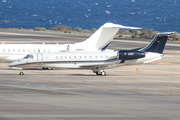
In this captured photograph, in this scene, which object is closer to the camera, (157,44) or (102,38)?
(157,44)

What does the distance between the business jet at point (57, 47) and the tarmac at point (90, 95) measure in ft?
6.70

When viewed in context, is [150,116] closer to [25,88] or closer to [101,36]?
[25,88]

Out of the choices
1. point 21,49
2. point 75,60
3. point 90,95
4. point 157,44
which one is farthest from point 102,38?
point 90,95

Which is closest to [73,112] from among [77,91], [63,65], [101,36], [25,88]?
[77,91]

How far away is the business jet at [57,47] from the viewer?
1688 inches

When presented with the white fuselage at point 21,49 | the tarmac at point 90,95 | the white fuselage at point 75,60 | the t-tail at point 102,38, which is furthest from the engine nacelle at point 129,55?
the t-tail at point 102,38

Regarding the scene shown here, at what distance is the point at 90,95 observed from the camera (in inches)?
1042

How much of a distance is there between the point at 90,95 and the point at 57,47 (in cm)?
1835

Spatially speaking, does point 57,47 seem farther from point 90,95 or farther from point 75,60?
point 90,95

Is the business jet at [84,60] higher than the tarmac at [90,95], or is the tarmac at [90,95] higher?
the business jet at [84,60]

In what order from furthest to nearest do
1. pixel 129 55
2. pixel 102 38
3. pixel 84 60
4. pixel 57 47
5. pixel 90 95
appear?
1. pixel 102 38
2. pixel 57 47
3. pixel 84 60
4. pixel 129 55
5. pixel 90 95

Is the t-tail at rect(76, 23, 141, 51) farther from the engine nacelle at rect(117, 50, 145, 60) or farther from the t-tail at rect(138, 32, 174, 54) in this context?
the engine nacelle at rect(117, 50, 145, 60)

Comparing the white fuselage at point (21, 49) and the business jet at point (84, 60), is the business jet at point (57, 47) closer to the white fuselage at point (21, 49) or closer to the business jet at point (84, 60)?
the white fuselage at point (21, 49)

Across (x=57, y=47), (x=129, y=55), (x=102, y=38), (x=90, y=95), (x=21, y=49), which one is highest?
(x=102, y=38)
